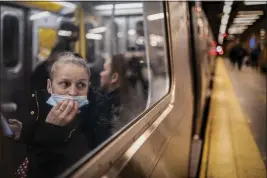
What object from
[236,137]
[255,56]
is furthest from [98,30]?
[255,56]

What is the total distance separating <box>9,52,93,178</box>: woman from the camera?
1.01 meters

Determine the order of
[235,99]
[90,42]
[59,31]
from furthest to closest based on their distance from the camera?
[235,99] < [90,42] < [59,31]

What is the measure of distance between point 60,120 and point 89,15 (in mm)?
1618

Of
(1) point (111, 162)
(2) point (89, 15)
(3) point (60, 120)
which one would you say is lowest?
(1) point (111, 162)

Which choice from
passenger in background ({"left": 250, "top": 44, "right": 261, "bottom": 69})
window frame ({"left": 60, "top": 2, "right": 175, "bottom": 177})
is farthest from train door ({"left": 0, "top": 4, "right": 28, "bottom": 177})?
passenger in background ({"left": 250, "top": 44, "right": 261, "bottom": 69})

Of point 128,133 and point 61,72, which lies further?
point 128,133

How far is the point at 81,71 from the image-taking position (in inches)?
42.5

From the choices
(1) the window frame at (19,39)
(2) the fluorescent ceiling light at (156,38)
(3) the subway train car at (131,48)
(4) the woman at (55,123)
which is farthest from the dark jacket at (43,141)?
(2) the fluorescent ceiling light at (156,38)

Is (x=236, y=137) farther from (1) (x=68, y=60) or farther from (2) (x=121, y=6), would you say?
(1) (x=68, y=60)

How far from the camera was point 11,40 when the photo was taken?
2537mm

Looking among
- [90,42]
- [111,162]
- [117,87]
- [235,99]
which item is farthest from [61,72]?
[235,99]

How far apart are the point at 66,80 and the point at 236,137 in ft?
12.9

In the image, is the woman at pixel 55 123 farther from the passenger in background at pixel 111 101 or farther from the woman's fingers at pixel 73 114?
the passenger in background at pixel 111 101

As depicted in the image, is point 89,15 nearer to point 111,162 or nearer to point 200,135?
point 111,162
